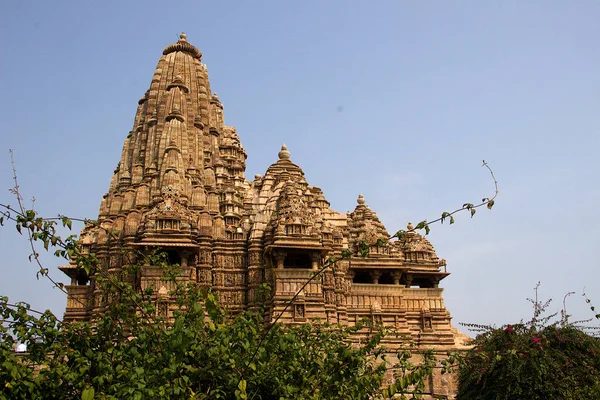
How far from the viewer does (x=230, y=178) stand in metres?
36.9

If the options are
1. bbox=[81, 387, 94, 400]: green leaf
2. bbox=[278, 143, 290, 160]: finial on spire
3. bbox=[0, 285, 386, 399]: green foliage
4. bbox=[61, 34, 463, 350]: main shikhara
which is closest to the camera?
bbox=[81, 387, 94, 400]: green leaf

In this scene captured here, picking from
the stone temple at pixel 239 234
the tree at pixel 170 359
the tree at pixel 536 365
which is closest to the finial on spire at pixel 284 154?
the stone temple at pixel 239 234

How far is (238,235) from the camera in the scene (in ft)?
101

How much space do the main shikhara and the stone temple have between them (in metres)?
0.06

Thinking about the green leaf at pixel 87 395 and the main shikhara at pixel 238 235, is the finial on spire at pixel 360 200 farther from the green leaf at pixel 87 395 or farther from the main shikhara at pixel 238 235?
the green leaf at pixel 87 395

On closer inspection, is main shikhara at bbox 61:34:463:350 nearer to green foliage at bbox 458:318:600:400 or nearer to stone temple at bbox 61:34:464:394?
stone temple at bbox 61:34:464:394

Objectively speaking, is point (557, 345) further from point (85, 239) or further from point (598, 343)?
point (85, 239)

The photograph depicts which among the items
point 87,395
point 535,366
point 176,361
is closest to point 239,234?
point 535,366

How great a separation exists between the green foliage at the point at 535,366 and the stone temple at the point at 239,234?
6.45 m

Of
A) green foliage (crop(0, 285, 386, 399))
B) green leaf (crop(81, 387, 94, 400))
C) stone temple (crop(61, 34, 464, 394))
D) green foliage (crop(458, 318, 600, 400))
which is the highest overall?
stone temple (crop(61, 34, 464, 394))

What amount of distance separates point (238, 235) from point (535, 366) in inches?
632

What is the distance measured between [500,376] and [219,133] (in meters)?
26.0

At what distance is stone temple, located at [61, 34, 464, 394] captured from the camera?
28.6 meters

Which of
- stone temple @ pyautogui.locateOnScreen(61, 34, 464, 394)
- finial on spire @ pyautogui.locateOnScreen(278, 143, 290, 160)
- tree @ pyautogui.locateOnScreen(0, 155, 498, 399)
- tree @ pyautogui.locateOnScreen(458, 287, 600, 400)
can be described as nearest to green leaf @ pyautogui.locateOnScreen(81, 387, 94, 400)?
tree @ pyautogui.locateOnScreen(0, 155, 498, 399)
